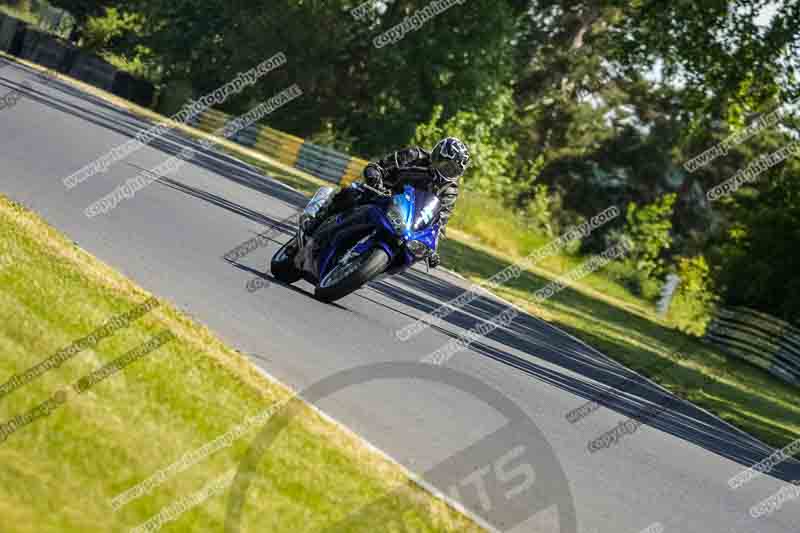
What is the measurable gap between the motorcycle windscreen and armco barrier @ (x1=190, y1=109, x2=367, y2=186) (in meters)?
22.7

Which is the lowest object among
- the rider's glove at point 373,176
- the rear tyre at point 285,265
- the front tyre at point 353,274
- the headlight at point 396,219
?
the rear tyre at point 285,265

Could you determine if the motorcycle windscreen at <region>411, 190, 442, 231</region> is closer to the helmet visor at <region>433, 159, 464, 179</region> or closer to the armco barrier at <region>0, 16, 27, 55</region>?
the helmet visor at <region>433, 159, 464, 179</region>

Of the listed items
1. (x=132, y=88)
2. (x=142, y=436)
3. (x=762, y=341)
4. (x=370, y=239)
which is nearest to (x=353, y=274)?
(x=370, y=239)

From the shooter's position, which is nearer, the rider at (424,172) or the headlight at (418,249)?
the headlight at (418,249)

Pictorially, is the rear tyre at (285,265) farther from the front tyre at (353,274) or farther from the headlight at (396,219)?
the headlight at (396,219)

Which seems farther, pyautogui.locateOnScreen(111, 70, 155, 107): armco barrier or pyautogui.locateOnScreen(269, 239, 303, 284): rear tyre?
pyautogui.locateOnScreen(111, 70, 155, 107): armco barrier

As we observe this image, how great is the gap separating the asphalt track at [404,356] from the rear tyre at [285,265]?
0.48 ft

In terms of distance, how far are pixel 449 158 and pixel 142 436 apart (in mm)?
6005

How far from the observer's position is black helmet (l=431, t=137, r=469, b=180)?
11.7 meters

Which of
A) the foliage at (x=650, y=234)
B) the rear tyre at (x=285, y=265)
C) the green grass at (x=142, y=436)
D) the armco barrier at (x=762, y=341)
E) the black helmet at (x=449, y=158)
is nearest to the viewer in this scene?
the green grass at (x=142, y=436)

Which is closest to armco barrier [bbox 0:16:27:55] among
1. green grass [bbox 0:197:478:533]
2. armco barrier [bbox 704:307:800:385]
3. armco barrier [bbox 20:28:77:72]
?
armco barrier [bbox 20:28:77:72]

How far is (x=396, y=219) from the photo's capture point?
11.6 m

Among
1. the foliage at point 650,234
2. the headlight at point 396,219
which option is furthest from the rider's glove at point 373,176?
the foliage at point 650,234

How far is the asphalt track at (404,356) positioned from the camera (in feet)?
29.9
